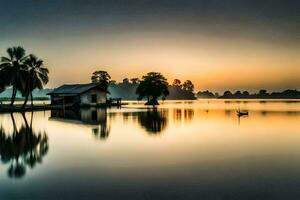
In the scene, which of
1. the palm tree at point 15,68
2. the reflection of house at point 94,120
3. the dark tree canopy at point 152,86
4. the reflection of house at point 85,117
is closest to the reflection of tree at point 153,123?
the reflection of house at point 94,120

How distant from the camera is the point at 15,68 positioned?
54188 mm

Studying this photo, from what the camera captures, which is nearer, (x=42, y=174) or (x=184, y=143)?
(x=42, y=174)

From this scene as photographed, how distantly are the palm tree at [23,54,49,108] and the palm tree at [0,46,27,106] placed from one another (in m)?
1.40

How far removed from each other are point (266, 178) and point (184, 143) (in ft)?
29.7

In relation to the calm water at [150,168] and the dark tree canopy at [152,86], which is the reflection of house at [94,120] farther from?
the dark tree canopy at [152,86]

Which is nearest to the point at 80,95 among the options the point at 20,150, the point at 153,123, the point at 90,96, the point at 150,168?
the point at 90,96

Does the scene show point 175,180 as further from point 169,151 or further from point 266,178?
point 169,151

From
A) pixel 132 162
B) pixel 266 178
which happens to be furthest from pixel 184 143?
pixel 266 178

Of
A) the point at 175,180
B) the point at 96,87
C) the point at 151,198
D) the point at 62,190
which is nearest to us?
the point at 151,198

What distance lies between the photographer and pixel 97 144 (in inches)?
787

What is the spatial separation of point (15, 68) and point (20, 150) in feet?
131

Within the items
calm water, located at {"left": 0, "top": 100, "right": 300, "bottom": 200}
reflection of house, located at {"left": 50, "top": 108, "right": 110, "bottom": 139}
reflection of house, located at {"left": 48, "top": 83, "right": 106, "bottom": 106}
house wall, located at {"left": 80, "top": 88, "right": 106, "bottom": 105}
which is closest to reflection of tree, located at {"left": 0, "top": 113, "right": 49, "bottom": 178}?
calm water, located at {"left": 0, "top": 100, "right": 300, "bottom": 200}

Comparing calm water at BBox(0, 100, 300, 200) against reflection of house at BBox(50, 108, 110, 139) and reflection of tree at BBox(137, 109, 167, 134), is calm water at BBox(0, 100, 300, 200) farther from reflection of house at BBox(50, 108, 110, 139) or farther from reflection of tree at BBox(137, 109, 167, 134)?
reflection of tree at BBox(137, 109, 167, 134)

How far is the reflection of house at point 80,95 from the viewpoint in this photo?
67500 millimetres
